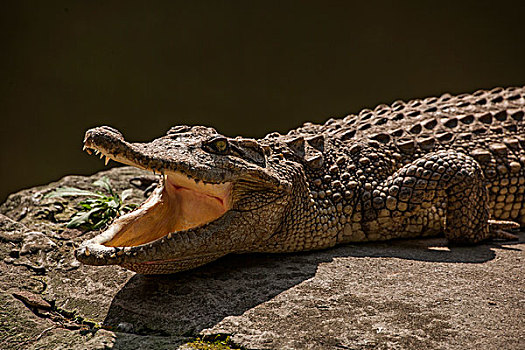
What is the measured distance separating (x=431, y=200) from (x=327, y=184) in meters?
0.72

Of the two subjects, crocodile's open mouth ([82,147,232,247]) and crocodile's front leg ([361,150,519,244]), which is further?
crocodile's front leg ([361,150,519,244])

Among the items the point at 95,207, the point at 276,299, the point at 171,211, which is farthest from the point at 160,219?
the point at 95,207

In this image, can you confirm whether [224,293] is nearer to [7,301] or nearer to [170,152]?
[170,152]

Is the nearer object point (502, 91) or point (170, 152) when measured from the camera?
point (170, 152)

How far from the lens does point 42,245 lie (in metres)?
3.06

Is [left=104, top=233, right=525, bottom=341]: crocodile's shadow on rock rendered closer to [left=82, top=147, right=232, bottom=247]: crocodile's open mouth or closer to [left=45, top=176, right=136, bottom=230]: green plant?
[left=82, top=147, right=232, bottom=247]: crocodile's open mouth

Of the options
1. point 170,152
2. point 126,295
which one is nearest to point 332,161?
point 170,152

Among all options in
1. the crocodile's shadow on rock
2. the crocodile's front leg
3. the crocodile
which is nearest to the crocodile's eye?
the crocodile

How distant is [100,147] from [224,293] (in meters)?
0.95

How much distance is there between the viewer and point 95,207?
3.55 meters

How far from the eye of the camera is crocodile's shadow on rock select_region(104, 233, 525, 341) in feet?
7.47

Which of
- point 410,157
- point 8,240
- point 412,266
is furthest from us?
point 410,157

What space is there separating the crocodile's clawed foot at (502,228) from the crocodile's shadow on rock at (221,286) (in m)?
0.22

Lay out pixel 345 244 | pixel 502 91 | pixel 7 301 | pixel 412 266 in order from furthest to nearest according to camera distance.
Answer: pixel 502 91 → pixel 345 244 → pixel 412 266 → pixel 7 301
